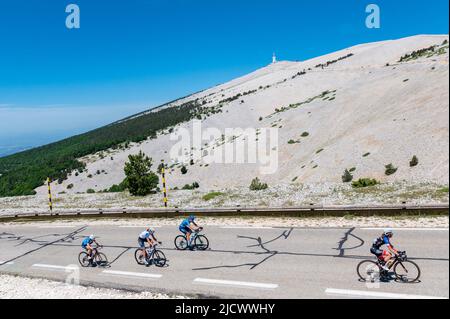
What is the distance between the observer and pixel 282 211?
19.7m

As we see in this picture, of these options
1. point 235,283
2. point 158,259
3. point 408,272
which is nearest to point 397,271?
point 408,272

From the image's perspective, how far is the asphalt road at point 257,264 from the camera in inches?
427

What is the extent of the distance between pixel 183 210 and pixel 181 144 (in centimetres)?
5588

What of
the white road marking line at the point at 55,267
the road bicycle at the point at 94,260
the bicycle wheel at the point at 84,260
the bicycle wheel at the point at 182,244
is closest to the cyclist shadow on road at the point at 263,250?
the bicycle wheel at the point at 182,244

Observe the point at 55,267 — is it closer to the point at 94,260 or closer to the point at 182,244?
the point at 94,260

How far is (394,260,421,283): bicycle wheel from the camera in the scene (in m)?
10.6

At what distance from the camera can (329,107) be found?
56281 mm

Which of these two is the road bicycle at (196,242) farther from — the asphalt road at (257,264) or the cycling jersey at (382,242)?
the cycling jersey at (382,242)

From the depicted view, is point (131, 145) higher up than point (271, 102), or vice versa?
point (271, 102)

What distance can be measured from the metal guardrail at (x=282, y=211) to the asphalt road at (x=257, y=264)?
1.93m

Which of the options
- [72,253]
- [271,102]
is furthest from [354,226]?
[271,102]

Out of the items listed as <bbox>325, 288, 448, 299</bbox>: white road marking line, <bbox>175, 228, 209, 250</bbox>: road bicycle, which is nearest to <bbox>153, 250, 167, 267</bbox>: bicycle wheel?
<bbox>175, 228, 209, 250</bbox>: road bicycle
